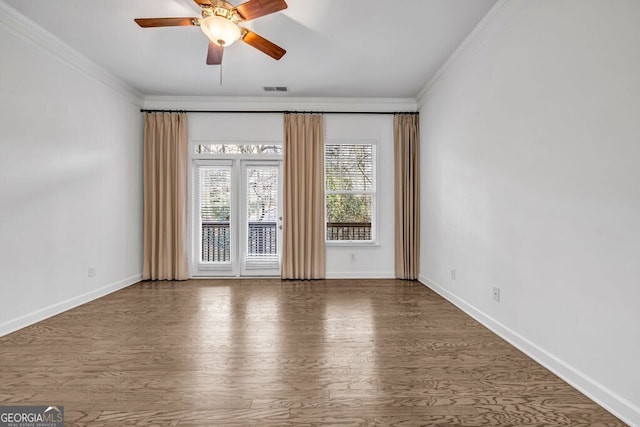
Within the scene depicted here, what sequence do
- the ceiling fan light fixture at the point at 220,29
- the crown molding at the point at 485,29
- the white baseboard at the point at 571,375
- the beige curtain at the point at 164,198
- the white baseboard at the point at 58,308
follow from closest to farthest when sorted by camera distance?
the white baseboard at the point at 571,375, the ceiling fan light fixture at the point at 220,29, the crown molding at the point at 485,29, the white baseboard at the point at 58,308, the beige curtain at the point at 164,198

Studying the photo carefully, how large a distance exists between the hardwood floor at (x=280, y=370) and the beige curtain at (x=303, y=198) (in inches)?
54.0

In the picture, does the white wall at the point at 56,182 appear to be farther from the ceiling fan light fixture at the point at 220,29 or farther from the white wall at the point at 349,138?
the ceiling fan light fixture at the point at 220,29

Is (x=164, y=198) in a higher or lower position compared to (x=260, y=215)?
higher

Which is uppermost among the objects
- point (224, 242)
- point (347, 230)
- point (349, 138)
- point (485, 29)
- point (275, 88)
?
point (275, 88)

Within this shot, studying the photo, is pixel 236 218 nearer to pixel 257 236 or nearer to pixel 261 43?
pixel 257 236

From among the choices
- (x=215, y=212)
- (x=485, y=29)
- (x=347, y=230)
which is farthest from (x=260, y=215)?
(x=485, y=29)

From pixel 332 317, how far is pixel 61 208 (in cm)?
312

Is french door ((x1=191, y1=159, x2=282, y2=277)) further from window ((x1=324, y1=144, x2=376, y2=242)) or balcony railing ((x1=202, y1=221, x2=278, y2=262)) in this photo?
window ((x1=324, y1=144, x2=376, y2=242))

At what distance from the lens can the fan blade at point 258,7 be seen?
2.21 meters

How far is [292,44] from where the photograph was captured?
3.27 metres

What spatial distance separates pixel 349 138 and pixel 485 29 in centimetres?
234

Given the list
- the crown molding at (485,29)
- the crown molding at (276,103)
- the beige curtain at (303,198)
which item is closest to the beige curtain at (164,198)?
the crown molding at (276,103)

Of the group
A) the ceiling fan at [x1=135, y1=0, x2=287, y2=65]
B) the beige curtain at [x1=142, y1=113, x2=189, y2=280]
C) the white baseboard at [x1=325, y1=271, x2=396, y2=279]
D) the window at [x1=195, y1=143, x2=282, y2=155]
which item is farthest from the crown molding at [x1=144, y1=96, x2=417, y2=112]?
the white baseboard at [x1=325, y1=271, x2=396, y2=279]

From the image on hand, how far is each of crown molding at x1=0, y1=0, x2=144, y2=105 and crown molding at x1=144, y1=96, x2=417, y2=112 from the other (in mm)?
633
